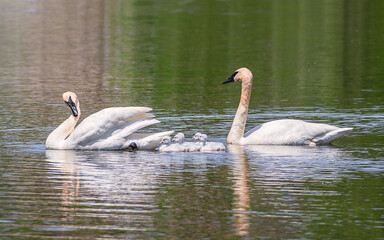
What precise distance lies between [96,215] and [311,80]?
59.9 feet

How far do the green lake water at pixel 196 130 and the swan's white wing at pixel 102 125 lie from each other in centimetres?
34

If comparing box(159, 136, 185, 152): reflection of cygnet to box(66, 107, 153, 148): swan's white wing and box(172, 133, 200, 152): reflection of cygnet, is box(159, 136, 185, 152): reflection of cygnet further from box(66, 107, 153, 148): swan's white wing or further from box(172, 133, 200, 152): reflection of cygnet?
box(66, 107, 153, 148): swan's white wing

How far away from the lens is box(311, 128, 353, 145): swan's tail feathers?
59.5 ft

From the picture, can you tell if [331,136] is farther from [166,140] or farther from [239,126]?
[166,140]

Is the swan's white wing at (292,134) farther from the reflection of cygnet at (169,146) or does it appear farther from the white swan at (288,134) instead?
the reflection of cygnet at (169,146)

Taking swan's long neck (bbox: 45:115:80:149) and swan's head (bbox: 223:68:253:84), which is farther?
swan's head (bbox: 223:68:253:84)

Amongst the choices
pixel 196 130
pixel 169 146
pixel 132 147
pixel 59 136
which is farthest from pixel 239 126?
pixel 59 136

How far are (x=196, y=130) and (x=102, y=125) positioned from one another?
2758 millimetres

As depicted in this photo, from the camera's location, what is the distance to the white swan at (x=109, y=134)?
17484mm

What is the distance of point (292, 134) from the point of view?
18.1 metres

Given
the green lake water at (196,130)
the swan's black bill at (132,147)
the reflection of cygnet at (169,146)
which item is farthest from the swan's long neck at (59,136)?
the reflection of cygnet at (169,146)

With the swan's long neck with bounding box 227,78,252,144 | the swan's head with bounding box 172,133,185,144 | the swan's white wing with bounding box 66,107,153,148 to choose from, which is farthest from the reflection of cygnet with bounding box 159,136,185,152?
the swan's long neck with bounding box 227,78,252,144

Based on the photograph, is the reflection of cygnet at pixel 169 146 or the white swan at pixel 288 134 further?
the white swan at pixel 288 134

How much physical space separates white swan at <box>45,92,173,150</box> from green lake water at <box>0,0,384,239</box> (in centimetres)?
32
